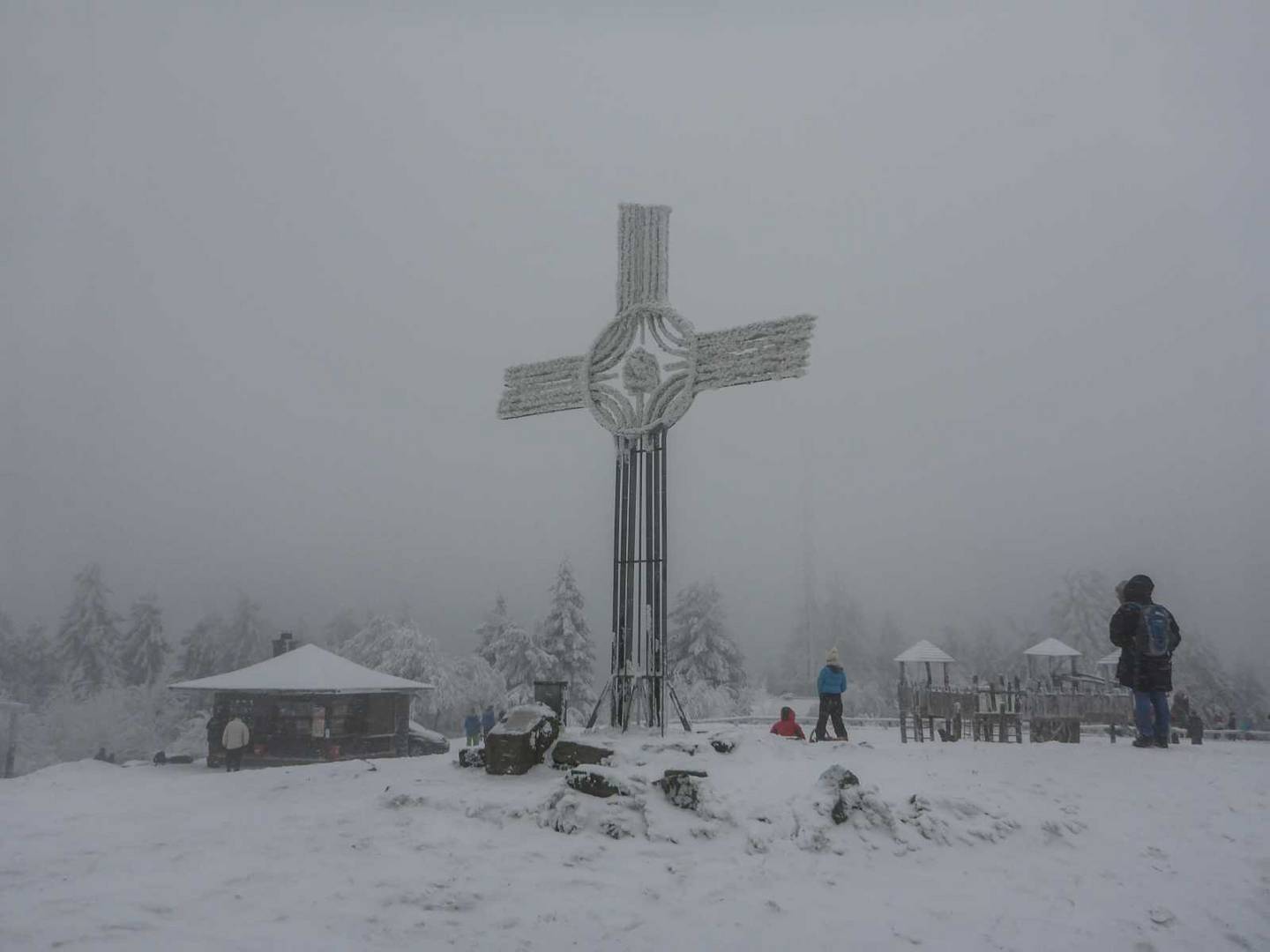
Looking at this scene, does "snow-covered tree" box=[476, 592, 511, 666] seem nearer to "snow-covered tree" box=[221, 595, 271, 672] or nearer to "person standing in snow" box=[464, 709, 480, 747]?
"person standing in snow" box=[464, 709, 480, 747]

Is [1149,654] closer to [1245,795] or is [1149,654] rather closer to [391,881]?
[1245,795]

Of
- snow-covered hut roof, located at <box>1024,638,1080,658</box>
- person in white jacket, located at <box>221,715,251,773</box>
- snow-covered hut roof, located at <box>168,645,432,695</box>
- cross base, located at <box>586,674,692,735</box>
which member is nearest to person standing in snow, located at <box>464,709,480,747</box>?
snow-covered hut roof, located at <box>168,645,432,695</box>

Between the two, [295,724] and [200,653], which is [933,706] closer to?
[295,724]

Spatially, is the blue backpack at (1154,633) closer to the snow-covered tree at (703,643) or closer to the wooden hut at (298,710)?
the wooden hut at (298,710)

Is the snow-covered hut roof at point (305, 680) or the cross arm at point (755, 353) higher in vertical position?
the cross arm at point (755, 353)

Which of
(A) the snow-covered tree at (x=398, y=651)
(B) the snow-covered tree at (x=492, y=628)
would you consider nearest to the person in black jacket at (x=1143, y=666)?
(B) the snow-covered tree at (x=492, y=628)

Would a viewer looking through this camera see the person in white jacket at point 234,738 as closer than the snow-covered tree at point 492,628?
Yes

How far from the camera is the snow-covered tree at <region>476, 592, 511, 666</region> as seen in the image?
4391cm

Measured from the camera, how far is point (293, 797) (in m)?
9.96

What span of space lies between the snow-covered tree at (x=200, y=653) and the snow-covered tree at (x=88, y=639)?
171 inches

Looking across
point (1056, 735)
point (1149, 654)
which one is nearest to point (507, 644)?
point (1056, 735)

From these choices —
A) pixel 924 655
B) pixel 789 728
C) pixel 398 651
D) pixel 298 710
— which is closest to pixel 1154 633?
pixel 789 728

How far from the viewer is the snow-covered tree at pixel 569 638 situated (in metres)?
40.0

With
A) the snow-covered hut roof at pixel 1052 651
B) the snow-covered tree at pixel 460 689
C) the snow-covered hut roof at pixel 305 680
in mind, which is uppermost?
the snow-covered hut roof at pixel 1052 651
